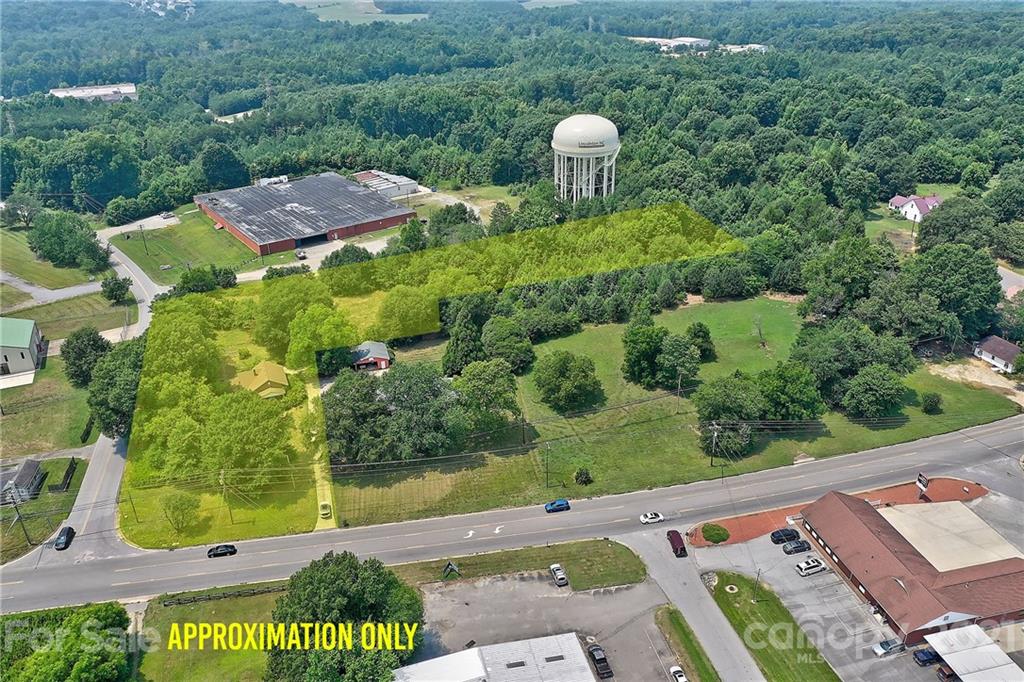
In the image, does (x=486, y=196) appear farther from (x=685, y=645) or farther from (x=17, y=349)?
(x=685, y=645)

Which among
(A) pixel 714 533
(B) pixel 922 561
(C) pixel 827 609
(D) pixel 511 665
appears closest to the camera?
(D) pixel 511 665

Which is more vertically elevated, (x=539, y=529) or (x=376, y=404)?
(x=376, y=404)

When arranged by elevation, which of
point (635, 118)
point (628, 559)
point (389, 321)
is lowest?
point (628, 559)

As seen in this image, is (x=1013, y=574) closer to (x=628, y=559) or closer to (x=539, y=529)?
(x=628, y=559)

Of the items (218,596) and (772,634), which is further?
(218,596)

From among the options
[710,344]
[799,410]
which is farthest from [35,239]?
[799,410]

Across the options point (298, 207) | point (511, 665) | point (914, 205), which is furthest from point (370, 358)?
point (914, 205)

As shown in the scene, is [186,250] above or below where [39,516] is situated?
above

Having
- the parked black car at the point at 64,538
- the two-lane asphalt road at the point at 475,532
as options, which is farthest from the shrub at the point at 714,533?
the parked black car at the point at 64,538

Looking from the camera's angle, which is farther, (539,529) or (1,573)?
(539,529)
